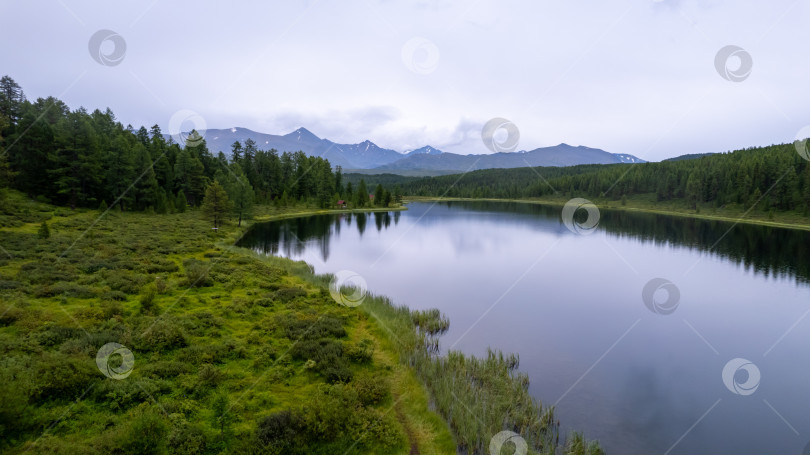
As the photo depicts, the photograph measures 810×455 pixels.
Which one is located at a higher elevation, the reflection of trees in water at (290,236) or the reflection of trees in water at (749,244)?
the reflection of trees in water at (749,244)

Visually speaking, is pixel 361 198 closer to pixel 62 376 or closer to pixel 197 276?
pixel 197 276

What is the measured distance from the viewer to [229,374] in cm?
1421

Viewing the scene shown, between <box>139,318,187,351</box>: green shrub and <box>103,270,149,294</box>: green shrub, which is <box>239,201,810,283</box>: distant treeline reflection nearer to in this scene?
<box>103,270,149,294</box>: green shrub

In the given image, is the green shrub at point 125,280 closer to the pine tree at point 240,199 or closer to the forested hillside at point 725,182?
the pine tree at point 240,199

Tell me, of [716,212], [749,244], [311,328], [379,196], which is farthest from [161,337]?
[716,212]

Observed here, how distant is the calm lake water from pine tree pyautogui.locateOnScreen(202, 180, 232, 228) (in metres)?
10.1

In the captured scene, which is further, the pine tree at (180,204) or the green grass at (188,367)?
the pine tree at (180,204)

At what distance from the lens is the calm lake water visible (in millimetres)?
14422

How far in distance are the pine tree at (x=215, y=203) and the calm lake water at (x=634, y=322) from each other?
33.0ft

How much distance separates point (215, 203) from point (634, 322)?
203 ft

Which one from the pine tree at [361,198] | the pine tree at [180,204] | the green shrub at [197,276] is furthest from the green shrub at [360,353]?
the pine tree at [361,198]

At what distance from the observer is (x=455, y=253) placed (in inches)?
2007

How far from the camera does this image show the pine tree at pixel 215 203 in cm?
6091

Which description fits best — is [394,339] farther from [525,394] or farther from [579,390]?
[579,390]
